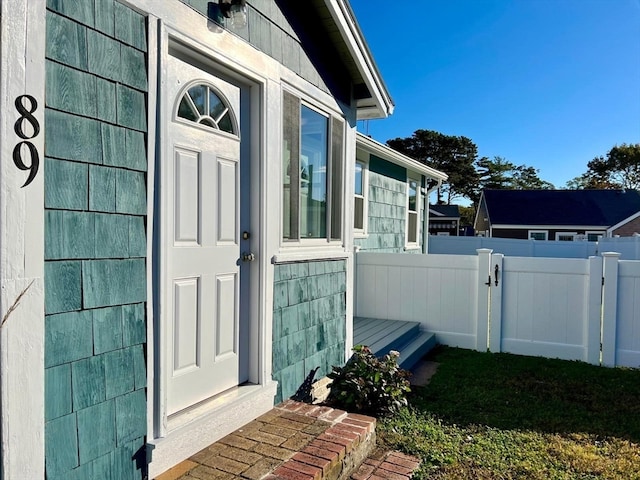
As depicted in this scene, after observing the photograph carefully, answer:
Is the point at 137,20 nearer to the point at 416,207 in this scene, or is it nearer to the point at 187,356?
the point at 187,356

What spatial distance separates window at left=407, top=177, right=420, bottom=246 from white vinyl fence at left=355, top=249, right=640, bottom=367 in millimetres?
3430

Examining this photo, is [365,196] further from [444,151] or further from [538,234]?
[444,151]

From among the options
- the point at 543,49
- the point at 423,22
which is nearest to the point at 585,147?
the point at 543,49

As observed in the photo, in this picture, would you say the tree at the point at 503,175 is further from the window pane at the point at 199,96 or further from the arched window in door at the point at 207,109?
the window pane at the point at 199,96

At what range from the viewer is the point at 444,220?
1248 inches

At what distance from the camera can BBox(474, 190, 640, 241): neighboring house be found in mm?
24438

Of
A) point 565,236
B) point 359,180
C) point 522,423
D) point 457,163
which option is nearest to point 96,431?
point 522,423

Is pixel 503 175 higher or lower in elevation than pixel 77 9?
higher

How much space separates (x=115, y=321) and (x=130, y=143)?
813mm

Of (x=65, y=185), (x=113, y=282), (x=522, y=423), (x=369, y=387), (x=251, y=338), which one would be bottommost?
(x=522, y=423)

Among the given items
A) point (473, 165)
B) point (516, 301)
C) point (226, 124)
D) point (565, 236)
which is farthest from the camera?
point (473, 165)

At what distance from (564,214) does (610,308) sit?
22.8m

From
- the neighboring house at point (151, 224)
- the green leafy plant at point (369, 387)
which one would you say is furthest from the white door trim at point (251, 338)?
the green leafy plant at point (369, 387)

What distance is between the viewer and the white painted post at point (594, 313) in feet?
16.8
